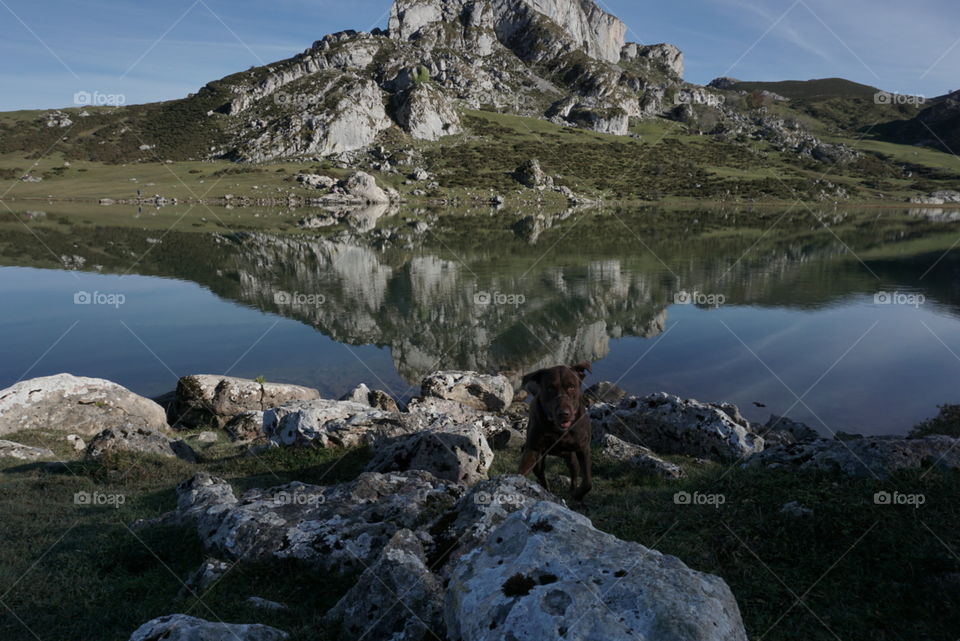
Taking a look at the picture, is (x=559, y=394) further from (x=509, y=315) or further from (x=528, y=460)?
(x=509, y=315)

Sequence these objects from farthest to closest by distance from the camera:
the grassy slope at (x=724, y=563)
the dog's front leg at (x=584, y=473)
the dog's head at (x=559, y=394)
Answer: the dog's front leg at (x=584, y=473)
the dog's head at (x=559, y=394)
the grassy slope at (x=724, y=563)

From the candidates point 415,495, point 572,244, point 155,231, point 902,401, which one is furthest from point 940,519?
point 155,231

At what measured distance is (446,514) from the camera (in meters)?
8.36

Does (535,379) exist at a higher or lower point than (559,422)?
higher

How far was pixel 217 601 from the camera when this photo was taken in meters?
7.59

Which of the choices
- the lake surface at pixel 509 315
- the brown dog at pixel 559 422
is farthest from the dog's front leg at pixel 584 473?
the lake surface at pixel 509 315

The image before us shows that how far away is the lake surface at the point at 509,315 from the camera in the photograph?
29484 millimetres

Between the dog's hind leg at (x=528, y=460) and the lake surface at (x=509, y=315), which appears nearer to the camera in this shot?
the dog's hind leg at (x=528, y=460)

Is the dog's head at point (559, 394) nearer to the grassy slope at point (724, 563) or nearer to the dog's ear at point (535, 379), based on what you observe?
the dog's ear at point (535, 379)

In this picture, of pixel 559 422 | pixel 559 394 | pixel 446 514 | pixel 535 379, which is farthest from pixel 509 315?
pixel 446 514

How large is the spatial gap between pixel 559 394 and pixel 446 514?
2813 mm

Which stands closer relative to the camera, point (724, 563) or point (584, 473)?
point (724, 563)

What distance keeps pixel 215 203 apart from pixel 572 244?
13392cm

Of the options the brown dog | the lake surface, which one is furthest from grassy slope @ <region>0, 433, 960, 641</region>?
the lake surface
